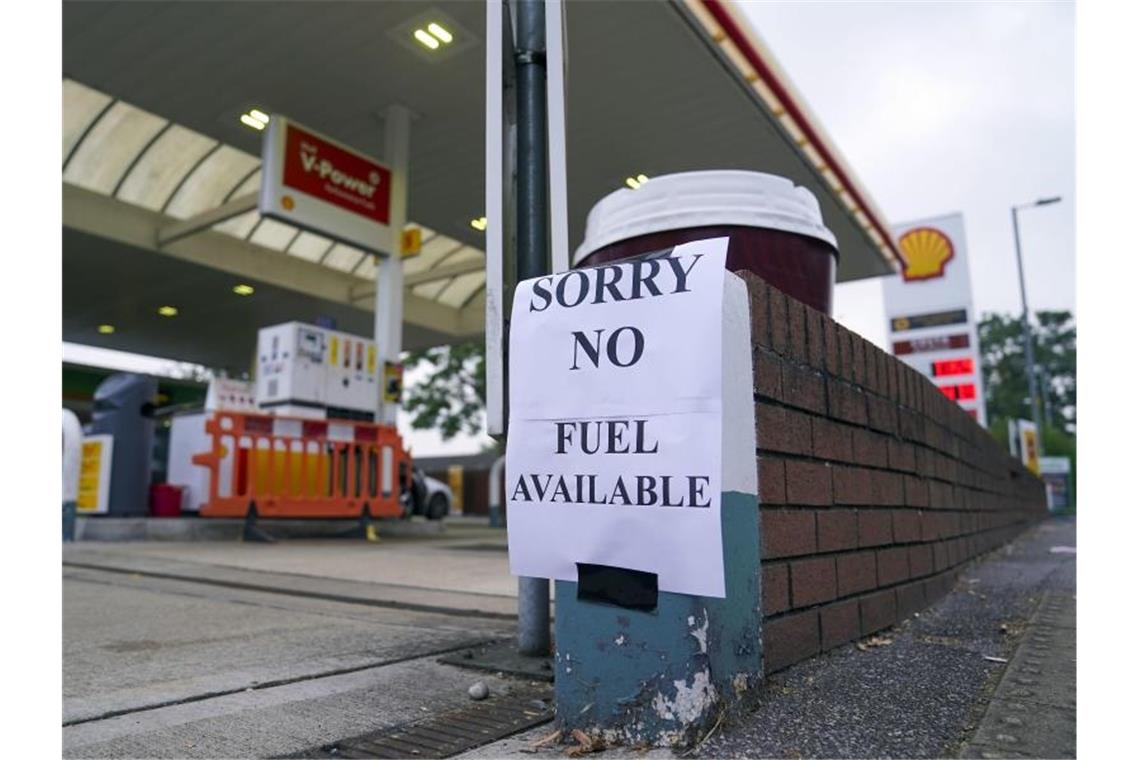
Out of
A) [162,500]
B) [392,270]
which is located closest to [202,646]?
[162,500]

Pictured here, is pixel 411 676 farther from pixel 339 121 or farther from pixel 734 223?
pixel 339 121

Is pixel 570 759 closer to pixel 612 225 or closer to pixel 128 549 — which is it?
pixel 612 225

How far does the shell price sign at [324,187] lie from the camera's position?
10234 millimetres

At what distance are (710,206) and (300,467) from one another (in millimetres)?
8342

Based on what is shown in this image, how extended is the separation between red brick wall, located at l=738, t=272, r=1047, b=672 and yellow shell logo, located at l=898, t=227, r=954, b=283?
14921 millimetres

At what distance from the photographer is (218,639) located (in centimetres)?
328

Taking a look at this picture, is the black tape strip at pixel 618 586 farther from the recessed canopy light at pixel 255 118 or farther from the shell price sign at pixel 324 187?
the recessed canopy light at pixel 255 118

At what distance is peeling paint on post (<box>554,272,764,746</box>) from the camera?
186cm

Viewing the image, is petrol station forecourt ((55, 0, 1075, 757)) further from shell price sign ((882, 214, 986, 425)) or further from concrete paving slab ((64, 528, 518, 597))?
shell price sign ((882, 214, 986, 425))

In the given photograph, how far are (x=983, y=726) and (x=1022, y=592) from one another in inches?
114

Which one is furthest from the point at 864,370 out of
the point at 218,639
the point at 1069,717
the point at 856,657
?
the point at 218,639

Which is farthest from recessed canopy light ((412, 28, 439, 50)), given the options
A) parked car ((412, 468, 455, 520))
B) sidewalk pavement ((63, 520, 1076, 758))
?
parked car ((412, 468, 455, 520))

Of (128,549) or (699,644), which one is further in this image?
(128,549)

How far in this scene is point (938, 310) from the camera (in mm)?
18016
